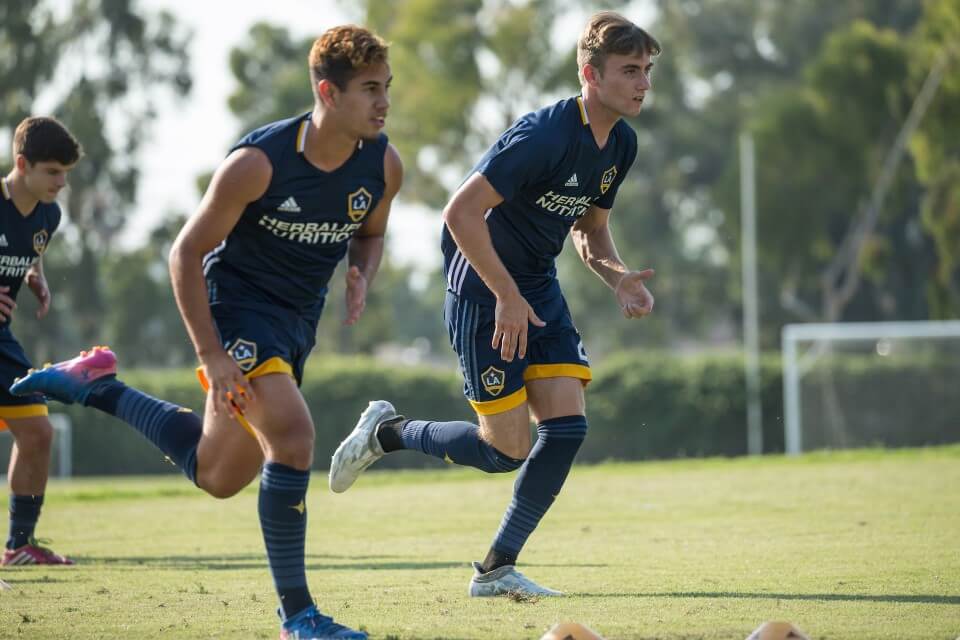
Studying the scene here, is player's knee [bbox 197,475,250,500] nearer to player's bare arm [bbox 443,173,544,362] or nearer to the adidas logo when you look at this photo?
the adidas logo

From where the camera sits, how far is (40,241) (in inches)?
349

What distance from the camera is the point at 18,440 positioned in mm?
8977

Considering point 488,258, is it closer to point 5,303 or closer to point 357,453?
point 357,453

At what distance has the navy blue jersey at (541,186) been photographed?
22.2 ft

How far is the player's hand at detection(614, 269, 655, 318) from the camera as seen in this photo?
23.4 ft

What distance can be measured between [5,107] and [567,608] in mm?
40136

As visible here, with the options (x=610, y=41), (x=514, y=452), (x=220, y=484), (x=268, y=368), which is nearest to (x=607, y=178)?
(x=610, y=41)

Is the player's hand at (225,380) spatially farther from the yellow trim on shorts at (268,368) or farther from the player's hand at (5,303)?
the player's hand at (5,303)

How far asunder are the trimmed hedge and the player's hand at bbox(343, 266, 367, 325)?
940 inches

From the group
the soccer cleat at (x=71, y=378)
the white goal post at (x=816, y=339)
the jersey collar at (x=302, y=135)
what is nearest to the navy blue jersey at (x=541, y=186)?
the jersey collar at (x=302, y=135)

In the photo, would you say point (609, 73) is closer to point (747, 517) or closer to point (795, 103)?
point (747, 517)

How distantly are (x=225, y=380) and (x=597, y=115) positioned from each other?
2.39 metres

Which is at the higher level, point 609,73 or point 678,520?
point 609,73

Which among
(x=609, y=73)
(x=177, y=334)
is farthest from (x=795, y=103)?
(x=609, y=73)
